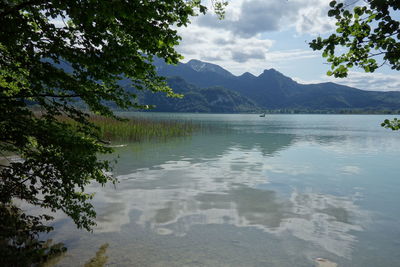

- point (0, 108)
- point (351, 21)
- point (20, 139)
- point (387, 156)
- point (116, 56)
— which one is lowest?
point (387, 156)

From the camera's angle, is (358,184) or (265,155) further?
(265,155)

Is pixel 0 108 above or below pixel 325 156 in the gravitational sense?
above

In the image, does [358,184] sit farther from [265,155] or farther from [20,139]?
[20,139]

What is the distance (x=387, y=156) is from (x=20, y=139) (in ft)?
121

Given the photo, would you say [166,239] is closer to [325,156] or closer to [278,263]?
[278,263]

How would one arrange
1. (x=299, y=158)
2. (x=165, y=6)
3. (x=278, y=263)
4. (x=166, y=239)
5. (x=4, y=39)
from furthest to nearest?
(x=299, y=158), (x=166, y=239), (x=278, y=263), (x=165, y=6), (x=4, y=39)

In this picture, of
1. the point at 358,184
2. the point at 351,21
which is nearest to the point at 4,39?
the point at 351,21

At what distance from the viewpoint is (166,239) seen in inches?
418

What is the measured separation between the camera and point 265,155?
32.5 m

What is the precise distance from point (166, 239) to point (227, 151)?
Answer: 24.5 meters

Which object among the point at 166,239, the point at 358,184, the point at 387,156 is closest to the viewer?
the point at 166,239

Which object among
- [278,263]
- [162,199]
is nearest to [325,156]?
[162,199]

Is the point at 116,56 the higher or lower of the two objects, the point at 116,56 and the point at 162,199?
the higher

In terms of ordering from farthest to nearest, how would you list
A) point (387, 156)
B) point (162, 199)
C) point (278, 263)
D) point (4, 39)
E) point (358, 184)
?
point (387, 156), point (358, 184), point (162, 199), point (278, 263), point (4, 39)
